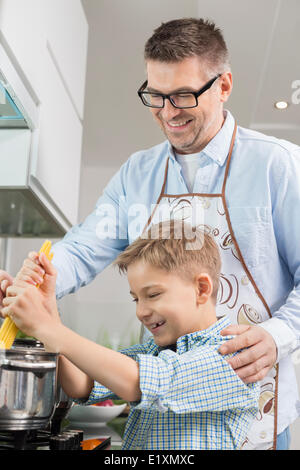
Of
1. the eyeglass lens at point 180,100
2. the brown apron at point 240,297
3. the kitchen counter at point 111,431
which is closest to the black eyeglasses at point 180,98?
the eyeglass lens at point 180,100

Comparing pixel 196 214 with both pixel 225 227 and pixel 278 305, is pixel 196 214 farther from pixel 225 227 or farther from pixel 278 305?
pixel 278 305

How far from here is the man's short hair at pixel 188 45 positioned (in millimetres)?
961

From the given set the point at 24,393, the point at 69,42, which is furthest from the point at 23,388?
the point at 69,42

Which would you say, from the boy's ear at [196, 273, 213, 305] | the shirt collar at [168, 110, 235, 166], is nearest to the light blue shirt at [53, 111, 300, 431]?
the shirt collar at [168, 110, 235, 166]

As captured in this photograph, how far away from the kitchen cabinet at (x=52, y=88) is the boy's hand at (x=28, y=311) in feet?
1.81

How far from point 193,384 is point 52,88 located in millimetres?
895

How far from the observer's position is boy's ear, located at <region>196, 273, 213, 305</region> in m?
0.80

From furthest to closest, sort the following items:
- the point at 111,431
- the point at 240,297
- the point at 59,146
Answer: the point at 59,146 < the point at 111,431 < the point at 240,297

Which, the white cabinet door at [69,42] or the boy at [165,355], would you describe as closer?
the boy at [165,355]

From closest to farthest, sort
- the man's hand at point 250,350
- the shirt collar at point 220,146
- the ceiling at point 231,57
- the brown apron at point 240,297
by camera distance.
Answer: the man's hand at point 250,350
the brown apron at point 240,297
the shirt collar at point 220,146
the ceiling at point 231,57

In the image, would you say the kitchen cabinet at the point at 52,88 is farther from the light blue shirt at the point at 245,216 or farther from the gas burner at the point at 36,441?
the gas burner at the point at 36,441

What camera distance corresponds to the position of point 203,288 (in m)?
0.80

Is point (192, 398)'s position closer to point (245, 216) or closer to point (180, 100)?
point (245, 216)

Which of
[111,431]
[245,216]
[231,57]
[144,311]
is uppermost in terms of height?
[231,57]
